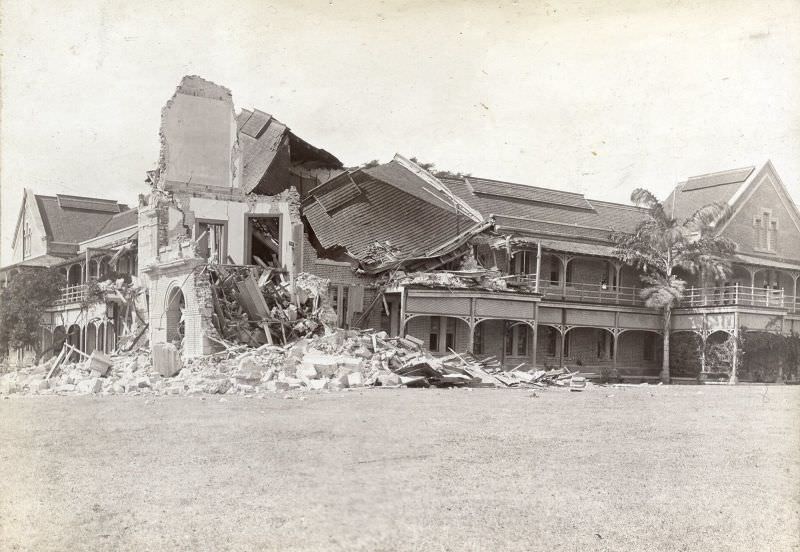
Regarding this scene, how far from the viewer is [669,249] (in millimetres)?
35062

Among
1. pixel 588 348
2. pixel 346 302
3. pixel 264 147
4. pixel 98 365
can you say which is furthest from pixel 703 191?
pixel 98 365

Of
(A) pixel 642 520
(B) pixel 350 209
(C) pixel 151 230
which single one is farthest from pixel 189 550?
(B) pixel 350 209

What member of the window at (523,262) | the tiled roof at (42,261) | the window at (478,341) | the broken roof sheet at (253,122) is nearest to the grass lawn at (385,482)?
the window at (478,341)

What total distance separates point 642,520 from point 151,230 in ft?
75.9

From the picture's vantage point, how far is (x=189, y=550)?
7191 millimetres

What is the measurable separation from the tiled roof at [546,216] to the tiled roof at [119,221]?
14.7 metres

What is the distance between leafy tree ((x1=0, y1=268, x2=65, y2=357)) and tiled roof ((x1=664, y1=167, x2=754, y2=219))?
28.2 m

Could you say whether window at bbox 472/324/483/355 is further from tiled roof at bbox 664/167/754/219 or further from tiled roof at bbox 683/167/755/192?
tiled roof at bbox 683/167/755/192

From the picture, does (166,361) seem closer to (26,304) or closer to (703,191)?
(26,304)

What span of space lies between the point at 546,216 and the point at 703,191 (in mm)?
9463

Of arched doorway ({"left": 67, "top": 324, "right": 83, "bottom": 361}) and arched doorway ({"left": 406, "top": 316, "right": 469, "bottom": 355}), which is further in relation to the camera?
arched doorway ({"left": 67, "top": 324, "right": 83, "bottom": 361})

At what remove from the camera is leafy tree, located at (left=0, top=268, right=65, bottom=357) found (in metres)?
33.6

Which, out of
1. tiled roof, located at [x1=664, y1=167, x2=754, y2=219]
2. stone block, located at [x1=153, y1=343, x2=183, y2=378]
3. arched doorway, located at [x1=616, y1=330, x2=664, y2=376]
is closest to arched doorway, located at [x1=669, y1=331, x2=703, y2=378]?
arched doorway, located at [x1=616, y1=330, x2=664, y2=376]

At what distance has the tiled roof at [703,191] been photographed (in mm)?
40656
